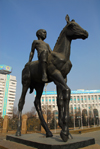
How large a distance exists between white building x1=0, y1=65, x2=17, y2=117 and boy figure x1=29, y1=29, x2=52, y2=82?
7740 centimetres

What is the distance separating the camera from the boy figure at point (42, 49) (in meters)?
3.72

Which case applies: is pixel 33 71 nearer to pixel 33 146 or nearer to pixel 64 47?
pixel 64 47

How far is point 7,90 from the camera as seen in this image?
80375 mm

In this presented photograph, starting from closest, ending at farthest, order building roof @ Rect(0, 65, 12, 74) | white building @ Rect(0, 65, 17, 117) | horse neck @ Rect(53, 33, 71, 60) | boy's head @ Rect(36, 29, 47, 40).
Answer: horse neck @ Rect(53, 33, 71, 60) < boy's head @ Rect(36, 29, 47, 40) < white building @ Rect(0, 65, 17, 117) < building roof @ Rect(0, 65, 12, 74)

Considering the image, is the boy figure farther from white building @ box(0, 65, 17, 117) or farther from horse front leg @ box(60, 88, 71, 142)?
white building @ box(0, 65, 17, 117)

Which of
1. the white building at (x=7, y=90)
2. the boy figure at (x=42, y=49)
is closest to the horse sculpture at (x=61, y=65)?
the boy figure at (x=42, y=49)

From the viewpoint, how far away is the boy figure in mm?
3719

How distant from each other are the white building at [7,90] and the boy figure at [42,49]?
7740 cm

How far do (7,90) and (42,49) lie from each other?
268 ft

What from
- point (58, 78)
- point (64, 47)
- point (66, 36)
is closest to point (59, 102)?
point (58, 78)

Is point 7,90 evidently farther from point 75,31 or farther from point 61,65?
point 75,31

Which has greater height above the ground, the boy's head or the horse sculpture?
the boy's head

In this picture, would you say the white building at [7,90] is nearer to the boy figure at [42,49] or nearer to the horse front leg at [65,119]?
the boy figure at [42,49]

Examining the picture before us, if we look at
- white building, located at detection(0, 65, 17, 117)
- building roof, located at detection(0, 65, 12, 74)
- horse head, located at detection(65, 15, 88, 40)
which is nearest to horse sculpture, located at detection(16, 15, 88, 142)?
horse head, located at detection(65, 15, 88, 40)
